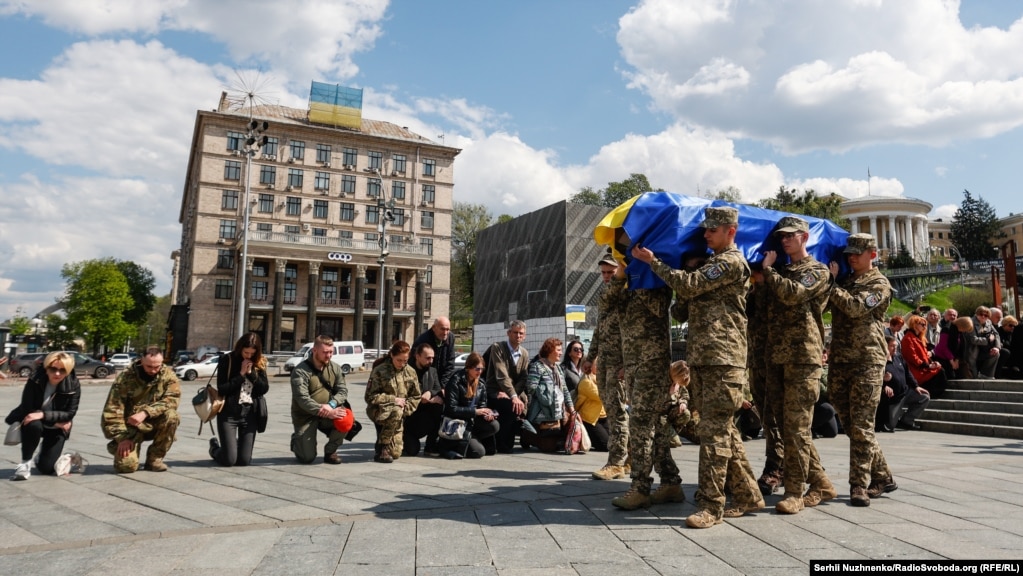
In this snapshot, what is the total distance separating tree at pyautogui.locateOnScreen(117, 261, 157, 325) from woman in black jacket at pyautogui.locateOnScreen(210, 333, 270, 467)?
250ft

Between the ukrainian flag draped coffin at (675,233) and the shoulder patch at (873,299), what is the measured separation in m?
0.50

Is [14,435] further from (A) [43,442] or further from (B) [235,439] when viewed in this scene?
(B) [235,439]

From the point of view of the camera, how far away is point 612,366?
5863 mm

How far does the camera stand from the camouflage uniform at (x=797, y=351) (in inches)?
182

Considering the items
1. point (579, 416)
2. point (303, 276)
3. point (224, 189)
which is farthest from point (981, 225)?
point (579, 416)

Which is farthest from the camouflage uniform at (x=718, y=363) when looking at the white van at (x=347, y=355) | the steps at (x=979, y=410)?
the white van at (x=347, y=355)

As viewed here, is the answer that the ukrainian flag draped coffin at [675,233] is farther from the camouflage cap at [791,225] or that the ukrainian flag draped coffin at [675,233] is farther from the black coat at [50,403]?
the black coat at [50,403]

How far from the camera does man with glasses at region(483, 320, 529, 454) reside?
326 inches

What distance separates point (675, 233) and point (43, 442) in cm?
651

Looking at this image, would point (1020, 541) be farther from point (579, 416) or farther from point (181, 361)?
point (181, 361)

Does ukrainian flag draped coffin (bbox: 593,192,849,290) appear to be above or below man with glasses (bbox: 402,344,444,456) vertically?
above

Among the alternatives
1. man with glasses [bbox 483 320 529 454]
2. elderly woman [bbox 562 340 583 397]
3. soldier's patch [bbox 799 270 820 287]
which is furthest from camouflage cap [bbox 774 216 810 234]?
elderly woman [bbox 562 340 583 397]

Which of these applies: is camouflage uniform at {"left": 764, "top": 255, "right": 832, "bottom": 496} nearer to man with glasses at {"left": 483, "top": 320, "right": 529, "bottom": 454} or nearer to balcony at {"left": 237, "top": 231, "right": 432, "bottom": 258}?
man with glasses at {"left": 483, "top": 320, "right": 529, "bottom": 454}

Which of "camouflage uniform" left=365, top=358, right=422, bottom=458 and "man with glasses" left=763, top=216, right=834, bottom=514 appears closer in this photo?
"man with glasses" left=763, top=216, right=834, bottom=514
